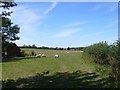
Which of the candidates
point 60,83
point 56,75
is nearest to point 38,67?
point 56,75

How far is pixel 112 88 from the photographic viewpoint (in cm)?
1569

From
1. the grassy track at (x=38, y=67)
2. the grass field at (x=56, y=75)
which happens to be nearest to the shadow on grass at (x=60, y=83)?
the grass field at (x=56, y=75)

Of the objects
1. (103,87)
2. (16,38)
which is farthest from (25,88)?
(16,38)

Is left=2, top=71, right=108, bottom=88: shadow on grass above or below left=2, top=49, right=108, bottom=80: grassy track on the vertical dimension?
below

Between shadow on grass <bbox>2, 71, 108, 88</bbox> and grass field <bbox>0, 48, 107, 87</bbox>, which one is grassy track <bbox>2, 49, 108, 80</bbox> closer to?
grass field <bbox>0, 48, 107, 87</bbox>

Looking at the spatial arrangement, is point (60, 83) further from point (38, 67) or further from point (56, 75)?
point (38, 67)

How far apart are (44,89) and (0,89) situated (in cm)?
258

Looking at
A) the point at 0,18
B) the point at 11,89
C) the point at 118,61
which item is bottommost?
the point at 11,89

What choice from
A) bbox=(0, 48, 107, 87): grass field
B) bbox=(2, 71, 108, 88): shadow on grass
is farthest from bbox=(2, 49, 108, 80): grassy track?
bbox=(2, 71, 108, 88): shadow on grass

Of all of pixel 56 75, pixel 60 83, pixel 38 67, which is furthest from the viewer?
pixel 38 67

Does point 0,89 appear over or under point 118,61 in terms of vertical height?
under

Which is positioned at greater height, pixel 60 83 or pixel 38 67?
pixel 38 67

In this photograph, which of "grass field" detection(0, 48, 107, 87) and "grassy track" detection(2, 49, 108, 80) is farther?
"grassy track" detection(2, 49, 108, 80)

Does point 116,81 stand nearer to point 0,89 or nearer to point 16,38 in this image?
point 0,89
